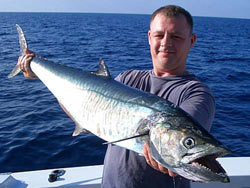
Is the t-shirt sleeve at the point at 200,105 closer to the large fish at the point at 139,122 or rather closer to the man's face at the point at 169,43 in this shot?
the large fish at the point at 139,122

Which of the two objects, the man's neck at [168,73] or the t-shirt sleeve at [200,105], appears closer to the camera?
the t-shirt sleeve at [200,105]

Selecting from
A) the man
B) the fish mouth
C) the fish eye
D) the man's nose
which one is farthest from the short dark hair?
the fish mouth

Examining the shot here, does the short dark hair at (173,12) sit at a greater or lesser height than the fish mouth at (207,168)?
greater

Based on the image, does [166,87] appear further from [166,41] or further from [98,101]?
[98,101]

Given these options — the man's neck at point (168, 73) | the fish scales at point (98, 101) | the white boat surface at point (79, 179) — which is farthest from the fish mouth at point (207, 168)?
the white boat surface at point (79, 179)

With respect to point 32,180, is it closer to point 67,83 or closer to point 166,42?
point 67,83

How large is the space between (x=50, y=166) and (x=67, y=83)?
3.08 meters

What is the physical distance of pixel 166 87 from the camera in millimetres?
2461

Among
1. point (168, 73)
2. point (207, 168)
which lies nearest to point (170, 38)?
point (168, 73)

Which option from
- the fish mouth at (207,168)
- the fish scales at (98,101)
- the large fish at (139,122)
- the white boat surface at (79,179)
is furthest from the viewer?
the white boat surface at (79,179)

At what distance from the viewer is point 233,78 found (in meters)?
13.4

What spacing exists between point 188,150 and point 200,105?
46 centimetres

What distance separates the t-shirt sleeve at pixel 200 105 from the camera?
78.4 inches

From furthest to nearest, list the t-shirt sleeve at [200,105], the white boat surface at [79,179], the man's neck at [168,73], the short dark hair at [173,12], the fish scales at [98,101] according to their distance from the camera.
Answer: the white boat surface at [79,179], the man's neck at [168,73], the short dark hair at [173,12], the fish scales at [98,101], the t-shirt sleeve at [200,105]
